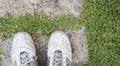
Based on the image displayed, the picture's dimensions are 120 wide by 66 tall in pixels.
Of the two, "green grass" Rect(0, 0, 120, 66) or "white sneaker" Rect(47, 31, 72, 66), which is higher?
"green grass" Rect(0, 0, 120, 66)

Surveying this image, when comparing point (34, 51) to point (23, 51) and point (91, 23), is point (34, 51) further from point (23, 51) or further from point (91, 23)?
point (91, 23)

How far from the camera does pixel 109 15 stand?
2.19m

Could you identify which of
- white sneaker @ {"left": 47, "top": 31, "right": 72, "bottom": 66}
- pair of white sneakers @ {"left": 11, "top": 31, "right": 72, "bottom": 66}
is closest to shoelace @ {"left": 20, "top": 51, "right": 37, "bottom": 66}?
pair of white sneakers @ {"left": 11, "top": 31, "right": 72, "bottom": 66}

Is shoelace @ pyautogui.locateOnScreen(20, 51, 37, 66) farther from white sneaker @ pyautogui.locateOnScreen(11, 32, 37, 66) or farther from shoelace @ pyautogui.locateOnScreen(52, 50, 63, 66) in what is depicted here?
shoelace @ pyautogui.locateOnScreen(52, 50, 63, 66)

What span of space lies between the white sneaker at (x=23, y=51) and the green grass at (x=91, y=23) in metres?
0.08

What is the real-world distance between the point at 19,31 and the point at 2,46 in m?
0.21

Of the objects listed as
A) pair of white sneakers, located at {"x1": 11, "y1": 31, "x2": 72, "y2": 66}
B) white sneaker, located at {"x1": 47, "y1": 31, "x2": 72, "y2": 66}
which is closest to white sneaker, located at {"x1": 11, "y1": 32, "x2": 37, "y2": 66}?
pair of white sneakers, located at {"x1": 11, "y1": 31, "x2": 72, "y2": 66}

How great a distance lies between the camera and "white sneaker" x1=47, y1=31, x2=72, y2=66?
210cm

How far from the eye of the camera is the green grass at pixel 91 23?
2.18 m

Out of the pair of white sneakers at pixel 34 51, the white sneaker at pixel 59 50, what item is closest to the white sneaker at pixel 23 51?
the pair of white sneakers at pixel 34 51

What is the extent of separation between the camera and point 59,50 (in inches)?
83.7

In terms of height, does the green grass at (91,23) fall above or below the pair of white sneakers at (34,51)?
above

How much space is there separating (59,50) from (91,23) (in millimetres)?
358

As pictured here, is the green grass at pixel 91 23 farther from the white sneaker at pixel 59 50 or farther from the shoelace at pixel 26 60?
the shoelace at pixel 26 60
